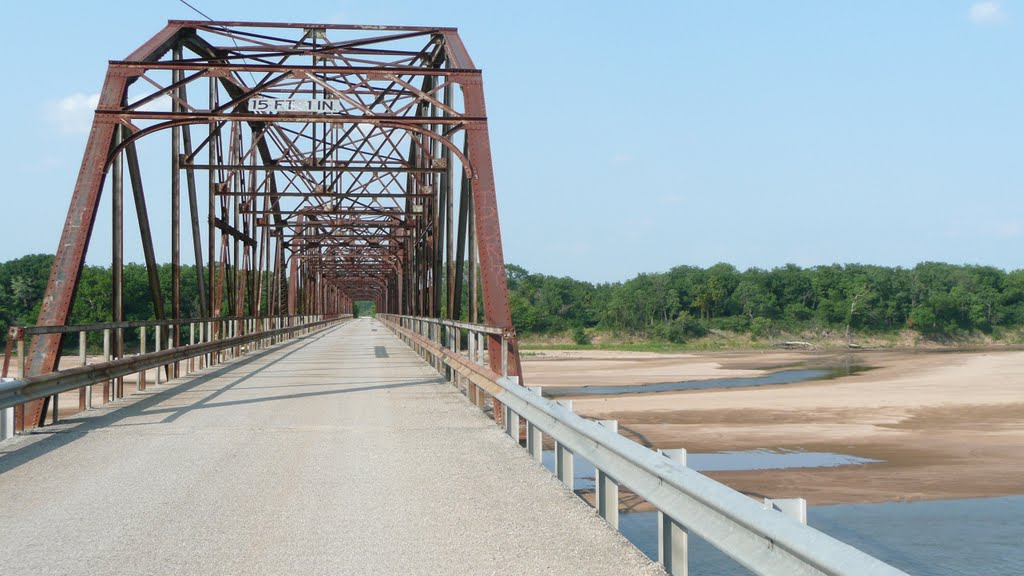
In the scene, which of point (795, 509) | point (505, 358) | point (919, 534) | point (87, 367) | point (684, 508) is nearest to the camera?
point (795, 509)

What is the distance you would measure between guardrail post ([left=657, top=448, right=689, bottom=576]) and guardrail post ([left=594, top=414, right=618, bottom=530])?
96cm

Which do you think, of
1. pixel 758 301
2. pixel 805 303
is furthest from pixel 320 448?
pixel 805 303

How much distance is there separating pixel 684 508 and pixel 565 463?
2.82m

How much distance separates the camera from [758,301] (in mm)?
114688

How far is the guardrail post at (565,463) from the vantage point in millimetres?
7094

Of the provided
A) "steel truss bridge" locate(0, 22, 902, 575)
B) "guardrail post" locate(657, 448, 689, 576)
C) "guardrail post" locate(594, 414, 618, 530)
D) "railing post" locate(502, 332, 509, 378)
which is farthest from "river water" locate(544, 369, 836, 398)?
"guardrail post" locate(657, 448, 689, 576)

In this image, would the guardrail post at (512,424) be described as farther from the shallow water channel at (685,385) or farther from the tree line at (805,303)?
the tree line at (805,303)

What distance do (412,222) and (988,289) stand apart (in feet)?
287

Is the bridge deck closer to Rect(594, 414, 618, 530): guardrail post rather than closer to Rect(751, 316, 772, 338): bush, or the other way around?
Rect(594, 414, 618, 530): guardrail post

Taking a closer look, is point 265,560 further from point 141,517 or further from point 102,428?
point 102,428

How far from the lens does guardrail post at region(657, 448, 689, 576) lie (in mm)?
4637

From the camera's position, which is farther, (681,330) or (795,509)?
(681,330)

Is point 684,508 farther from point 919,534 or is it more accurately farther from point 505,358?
point 919,534

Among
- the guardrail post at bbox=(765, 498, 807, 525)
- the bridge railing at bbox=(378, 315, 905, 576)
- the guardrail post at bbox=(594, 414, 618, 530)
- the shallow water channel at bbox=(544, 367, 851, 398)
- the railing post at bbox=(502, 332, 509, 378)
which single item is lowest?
the shallow water channel at bbox=(544, 367, 851, 398)
